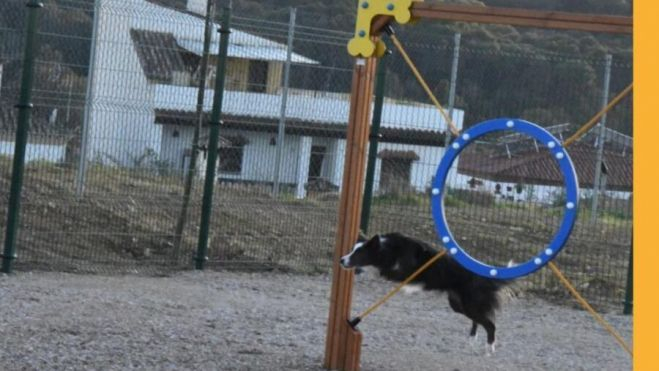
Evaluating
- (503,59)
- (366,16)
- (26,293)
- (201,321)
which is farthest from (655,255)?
(503,59)

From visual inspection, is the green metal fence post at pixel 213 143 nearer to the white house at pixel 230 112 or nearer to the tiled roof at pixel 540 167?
the white house at pixel 230 112

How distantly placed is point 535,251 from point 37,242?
531 centimetres

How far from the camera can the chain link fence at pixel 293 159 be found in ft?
39.0

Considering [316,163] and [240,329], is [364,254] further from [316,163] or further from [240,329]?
[316,163]

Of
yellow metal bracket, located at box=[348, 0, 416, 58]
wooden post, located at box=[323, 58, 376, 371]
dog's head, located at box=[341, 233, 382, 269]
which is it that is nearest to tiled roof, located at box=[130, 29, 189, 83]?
dog's head, located at box=[341, 233, 382, 269]

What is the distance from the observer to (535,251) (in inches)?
528

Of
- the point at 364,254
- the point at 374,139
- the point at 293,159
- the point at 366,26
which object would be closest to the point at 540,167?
the point at 374,139

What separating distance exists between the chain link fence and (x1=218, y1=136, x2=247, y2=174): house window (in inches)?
0.8

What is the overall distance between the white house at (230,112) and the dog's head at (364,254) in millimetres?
3771

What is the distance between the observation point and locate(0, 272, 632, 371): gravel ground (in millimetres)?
7887

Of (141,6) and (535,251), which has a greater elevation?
(141,6)

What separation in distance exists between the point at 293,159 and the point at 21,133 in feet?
10.9

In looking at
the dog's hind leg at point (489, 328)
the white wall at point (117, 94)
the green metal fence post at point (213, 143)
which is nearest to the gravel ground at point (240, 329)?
the dog's hind leg at point (489, 328)

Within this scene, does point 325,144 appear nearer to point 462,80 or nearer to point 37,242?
point 462,80
